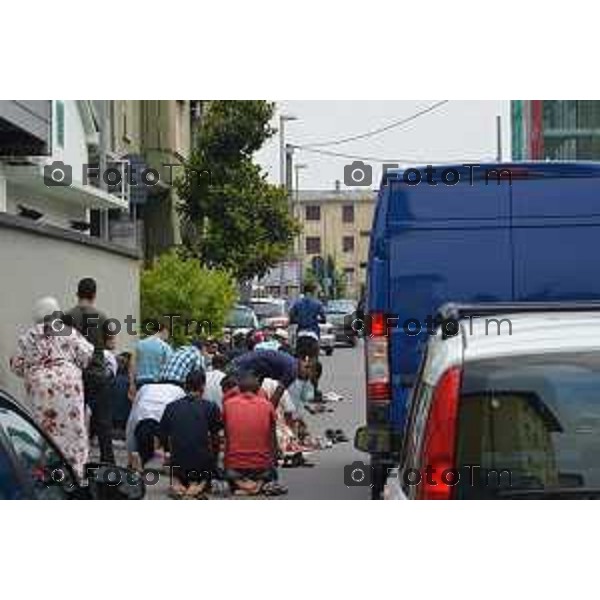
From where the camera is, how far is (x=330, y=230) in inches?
976

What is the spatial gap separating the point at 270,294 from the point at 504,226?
15.1m

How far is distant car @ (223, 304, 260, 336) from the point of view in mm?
16306

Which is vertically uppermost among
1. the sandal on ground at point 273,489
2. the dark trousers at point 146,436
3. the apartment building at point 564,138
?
the apartment building at point 564,138

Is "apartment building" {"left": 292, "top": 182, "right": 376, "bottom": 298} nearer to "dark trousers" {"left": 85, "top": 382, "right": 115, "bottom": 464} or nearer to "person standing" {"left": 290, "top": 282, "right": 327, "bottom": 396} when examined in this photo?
"person standing" {"left": 290, "top": 282, "right": 327, "bottom": 396}

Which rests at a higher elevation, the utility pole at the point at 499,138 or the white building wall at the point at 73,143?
the white building wall at the point at 73,143

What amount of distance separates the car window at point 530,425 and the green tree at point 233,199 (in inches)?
462

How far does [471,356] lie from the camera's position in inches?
173

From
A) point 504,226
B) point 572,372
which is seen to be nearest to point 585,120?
point 504,226

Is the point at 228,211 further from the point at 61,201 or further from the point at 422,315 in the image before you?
the point at 422,315

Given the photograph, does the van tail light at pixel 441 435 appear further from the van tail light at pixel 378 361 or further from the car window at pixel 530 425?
the van tail light at pixel 378 361

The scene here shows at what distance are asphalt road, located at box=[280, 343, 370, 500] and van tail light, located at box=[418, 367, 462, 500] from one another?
5.16 m

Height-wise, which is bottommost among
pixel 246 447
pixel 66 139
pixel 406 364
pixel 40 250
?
pixel 246 447

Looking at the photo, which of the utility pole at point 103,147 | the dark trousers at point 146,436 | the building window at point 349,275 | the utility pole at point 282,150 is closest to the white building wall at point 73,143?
the utility pole at point 103,147

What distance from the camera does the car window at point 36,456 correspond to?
5.12 metres
